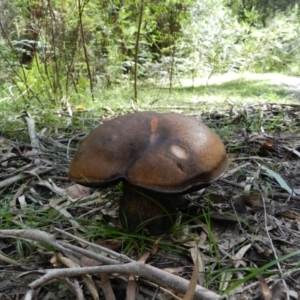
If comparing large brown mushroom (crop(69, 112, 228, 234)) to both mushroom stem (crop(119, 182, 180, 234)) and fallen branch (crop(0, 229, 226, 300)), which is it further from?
fallen branch (crop(0, 229, 226, 300))

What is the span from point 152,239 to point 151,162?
0.28 metres

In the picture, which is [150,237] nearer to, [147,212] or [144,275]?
[147,212]

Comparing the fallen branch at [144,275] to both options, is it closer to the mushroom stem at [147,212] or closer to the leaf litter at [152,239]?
the leaf litter at [152,239]

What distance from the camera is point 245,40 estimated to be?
944 cm

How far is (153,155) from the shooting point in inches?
46.8

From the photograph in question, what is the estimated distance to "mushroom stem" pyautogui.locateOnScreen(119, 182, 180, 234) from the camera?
4.36 feet

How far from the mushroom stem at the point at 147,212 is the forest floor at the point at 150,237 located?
0.12 feet

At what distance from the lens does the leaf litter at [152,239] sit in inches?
40.8

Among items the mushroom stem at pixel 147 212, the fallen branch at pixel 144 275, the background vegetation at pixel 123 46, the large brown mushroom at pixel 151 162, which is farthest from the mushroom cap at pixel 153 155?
the background vegetation at pixel 123 46

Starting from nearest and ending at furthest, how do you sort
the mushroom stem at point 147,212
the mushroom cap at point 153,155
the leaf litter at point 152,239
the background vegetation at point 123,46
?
the leaf litter at point 152,239
the mushroom cap at point 153,155
the mushroom stem at point 147,212
the background vegetation at point 123,46

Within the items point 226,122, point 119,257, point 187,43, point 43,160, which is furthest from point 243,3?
point 119,257

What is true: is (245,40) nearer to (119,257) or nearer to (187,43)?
(187,43)

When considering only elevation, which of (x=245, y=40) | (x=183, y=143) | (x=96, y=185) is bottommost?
(x=245, y=40)

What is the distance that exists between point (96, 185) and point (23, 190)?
667 mm
